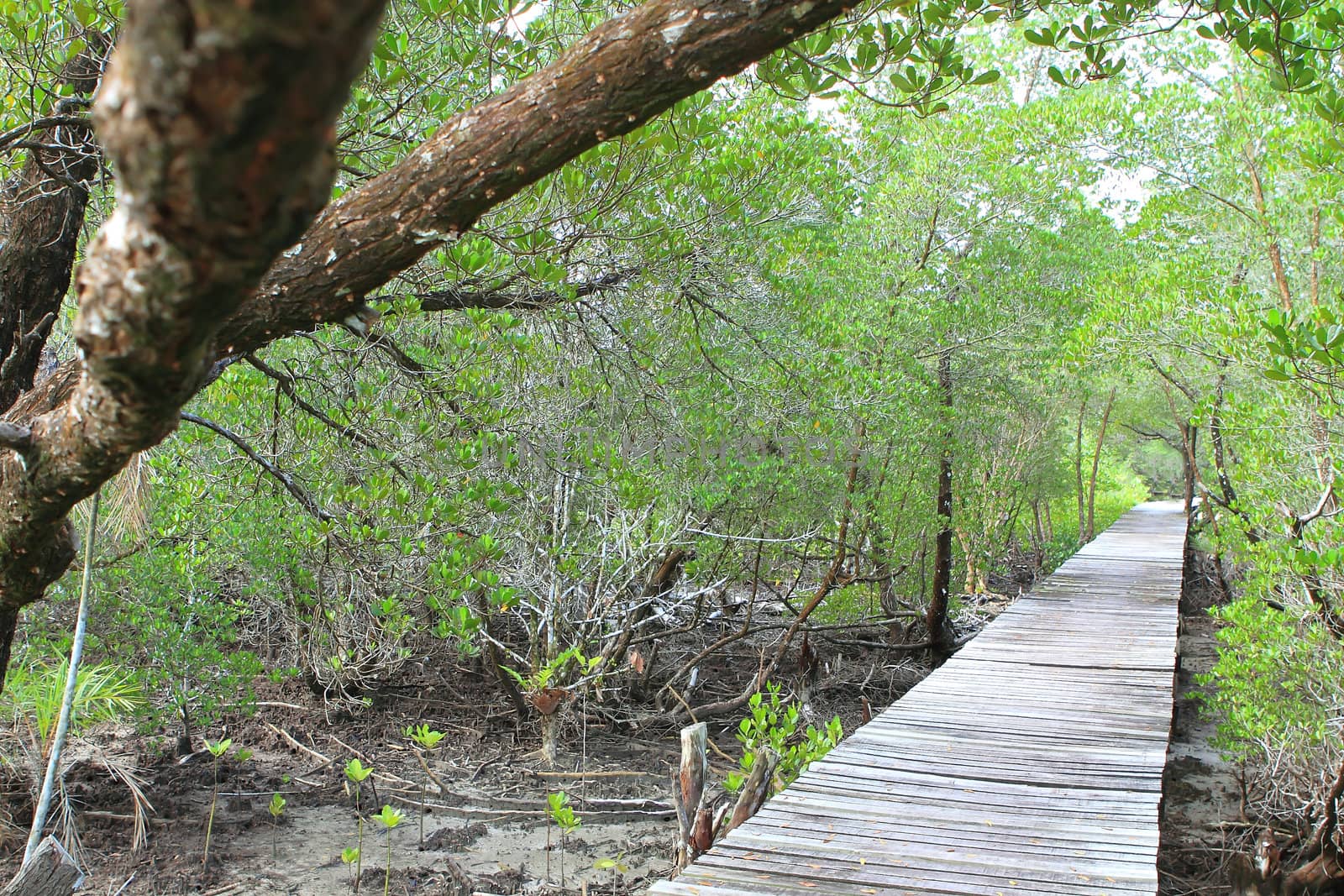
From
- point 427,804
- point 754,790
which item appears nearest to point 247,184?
point 754,790

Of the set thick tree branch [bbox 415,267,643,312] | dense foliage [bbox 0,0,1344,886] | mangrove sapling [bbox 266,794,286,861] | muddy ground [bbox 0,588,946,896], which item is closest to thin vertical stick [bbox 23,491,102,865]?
dense foliage [bbox 0,0,1344,886]

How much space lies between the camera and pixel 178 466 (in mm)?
5641

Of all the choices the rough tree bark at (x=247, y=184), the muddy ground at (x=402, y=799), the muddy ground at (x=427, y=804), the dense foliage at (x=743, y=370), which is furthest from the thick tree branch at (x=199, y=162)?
the muddy ground at (x=402, y=799)

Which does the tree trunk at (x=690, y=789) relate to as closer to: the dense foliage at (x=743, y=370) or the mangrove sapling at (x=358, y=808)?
the dense foliage at (x=743, y=370)

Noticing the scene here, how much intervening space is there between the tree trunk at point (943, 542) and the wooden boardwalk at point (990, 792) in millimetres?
2727

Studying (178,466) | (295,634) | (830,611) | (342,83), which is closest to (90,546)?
(178,466)

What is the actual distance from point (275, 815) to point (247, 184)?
6244 millimetres

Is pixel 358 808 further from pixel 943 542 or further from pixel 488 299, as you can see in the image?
pixel 943 542

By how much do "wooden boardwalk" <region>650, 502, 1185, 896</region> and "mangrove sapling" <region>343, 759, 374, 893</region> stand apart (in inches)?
79.6

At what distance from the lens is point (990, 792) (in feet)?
14.8

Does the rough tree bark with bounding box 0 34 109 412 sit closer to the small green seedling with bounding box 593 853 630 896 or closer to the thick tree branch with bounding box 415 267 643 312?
the thick tree branch with bounding box 415 267 643 312

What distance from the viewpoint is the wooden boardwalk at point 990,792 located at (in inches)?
137

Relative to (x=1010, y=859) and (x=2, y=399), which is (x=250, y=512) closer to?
(x=2, y=399)

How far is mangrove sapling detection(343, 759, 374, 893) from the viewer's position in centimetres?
476
